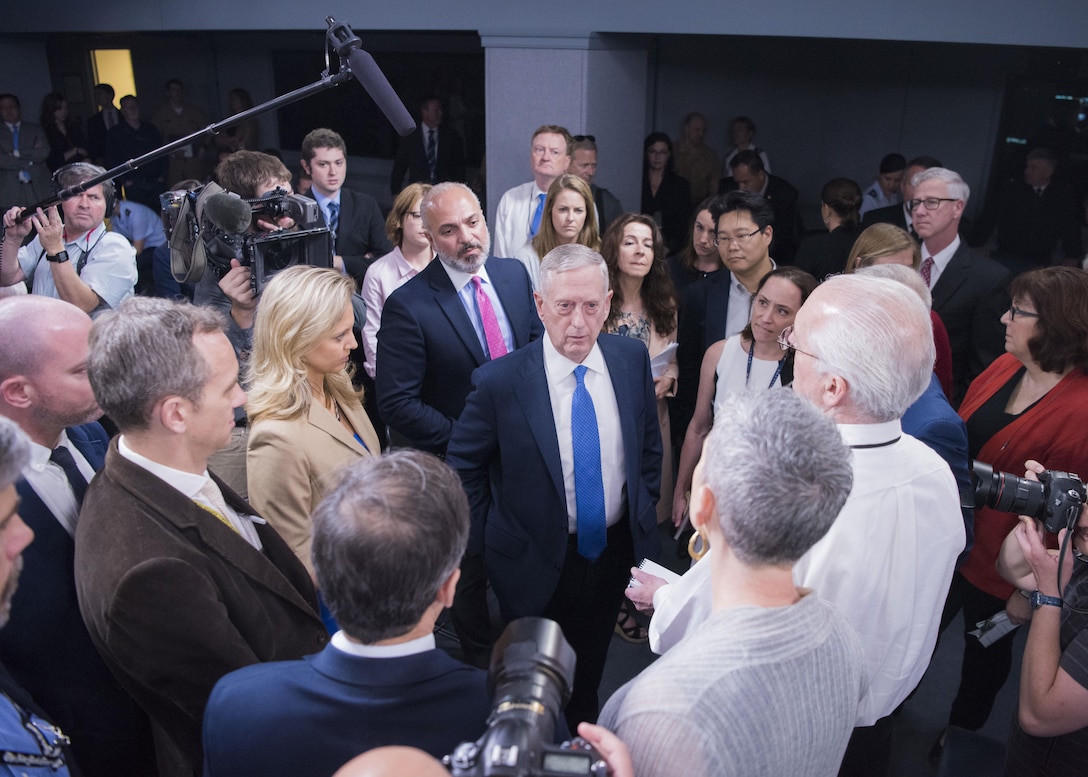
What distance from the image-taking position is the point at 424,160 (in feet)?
20.6

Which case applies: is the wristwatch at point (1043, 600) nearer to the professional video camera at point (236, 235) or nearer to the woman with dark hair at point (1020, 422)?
the woman with dark hair at point (1020, 422)

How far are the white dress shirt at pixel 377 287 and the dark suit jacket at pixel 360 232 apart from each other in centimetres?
51

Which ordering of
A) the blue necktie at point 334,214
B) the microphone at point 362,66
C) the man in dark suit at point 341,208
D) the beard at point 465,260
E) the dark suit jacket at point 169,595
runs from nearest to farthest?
the dark suit jacket at point 169,595, the microphone at point 362,66, the beard at point 465,260, the man in dark suit at point 341,208, the blue necktie at point 334,214

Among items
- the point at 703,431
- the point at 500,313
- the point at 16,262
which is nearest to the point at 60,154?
the point at 16,262

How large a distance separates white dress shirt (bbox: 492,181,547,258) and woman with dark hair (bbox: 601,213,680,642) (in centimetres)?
112

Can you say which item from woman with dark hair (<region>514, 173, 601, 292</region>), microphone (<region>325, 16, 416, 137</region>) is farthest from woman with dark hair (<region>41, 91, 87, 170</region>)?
microphone (<region>325, 16, 416, 137</region>)

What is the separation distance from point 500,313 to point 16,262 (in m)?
1.96

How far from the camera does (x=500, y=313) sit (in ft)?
9.53

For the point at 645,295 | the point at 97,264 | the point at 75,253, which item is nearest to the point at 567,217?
the point at 645,295

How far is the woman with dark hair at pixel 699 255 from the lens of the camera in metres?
3.78

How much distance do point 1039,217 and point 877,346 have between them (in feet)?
15.8

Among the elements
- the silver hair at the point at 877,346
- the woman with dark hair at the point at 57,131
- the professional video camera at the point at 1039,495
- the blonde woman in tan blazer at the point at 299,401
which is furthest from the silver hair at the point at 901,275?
the woman with dark hair at the point at 57,131

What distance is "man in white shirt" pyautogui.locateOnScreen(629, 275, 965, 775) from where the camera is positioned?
1.48 m

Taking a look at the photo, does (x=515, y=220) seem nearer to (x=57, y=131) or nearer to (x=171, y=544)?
(x=171, y=544)
